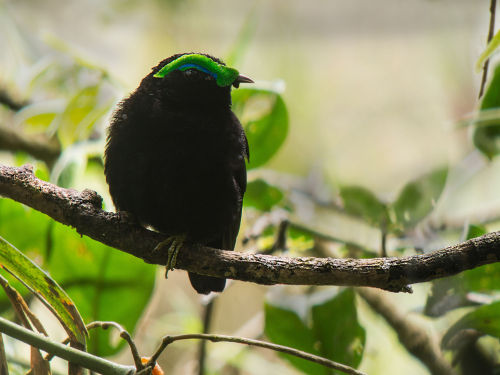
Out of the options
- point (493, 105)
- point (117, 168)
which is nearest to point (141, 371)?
point (117, 168)

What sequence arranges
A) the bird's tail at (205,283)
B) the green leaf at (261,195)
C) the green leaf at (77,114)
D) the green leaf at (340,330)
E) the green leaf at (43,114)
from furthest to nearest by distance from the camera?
the green leaf at (43,114), the green leaf at (77,114), the green leaf at (261,195), the bird's tail at (205,283), the green leaf at (340,330)

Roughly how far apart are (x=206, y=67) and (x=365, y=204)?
0.82m

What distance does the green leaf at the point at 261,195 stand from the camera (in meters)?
2.31

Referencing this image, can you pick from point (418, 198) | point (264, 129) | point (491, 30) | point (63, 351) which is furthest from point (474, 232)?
point (63, 351)

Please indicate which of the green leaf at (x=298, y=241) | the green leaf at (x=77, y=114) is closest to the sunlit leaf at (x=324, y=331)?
the green leaf at (x=298, y=241)

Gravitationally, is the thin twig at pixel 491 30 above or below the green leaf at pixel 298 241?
above

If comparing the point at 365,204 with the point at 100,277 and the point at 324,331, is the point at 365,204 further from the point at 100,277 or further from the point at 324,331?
the point at 100,277

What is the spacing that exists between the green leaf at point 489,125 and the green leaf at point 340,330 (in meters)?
0.74

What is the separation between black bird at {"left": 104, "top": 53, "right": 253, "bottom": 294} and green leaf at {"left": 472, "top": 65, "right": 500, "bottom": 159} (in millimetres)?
868

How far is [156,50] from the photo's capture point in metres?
4.14

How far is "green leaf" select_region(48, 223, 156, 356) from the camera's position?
79.8 inches

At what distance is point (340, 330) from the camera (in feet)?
6.24

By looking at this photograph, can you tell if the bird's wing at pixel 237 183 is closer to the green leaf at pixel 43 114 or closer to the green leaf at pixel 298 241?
the green leaf at pixel 298 241

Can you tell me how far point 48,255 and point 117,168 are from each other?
1.50 feet
